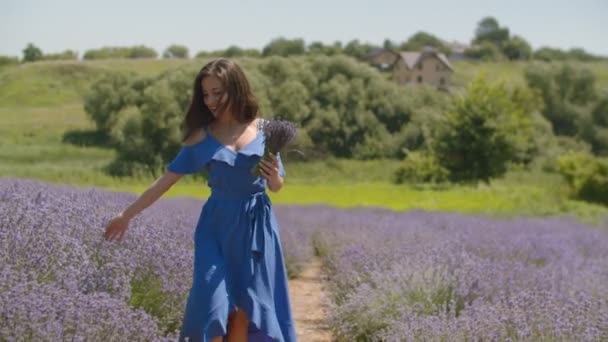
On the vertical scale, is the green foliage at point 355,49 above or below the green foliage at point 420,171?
above

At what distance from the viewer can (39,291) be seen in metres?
2.21

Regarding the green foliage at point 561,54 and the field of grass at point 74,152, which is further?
the green foliage at point 561,54

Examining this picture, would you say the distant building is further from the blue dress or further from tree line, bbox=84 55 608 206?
the blue dress

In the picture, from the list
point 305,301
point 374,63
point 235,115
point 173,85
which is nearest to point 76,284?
point 235,115

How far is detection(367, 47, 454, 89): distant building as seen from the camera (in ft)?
136

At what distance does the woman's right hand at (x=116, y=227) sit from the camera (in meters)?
2.83

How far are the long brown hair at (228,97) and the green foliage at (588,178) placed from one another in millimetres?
18835

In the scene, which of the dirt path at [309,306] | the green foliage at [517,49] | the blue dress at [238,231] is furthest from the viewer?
the green foliage at [517,49]

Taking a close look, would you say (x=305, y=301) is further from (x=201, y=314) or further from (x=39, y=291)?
(x=39, y=291)

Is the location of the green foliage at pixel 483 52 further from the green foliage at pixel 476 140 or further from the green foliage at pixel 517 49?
the green foliage at pixel 476 140

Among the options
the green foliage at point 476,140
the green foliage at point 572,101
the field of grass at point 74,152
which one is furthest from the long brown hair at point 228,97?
the green foliage at point 572,101

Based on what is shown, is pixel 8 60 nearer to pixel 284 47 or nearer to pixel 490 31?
pixel 284 47

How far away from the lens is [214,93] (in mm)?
2830

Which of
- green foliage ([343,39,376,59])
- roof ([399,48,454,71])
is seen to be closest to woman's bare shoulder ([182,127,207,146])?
green foliage ([343,39,376,59])
